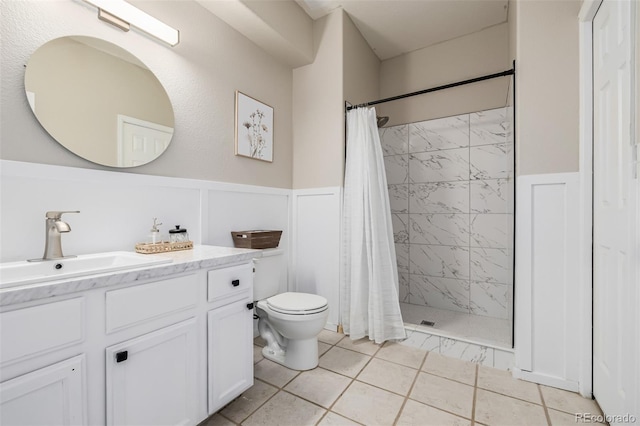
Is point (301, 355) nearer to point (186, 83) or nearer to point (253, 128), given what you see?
point (253, 128)

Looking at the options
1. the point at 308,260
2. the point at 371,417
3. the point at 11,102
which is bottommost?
the point at 371,417

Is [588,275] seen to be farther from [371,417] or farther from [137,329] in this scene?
[137,329]

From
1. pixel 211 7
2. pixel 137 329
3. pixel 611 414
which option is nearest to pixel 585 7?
pixel 611 414

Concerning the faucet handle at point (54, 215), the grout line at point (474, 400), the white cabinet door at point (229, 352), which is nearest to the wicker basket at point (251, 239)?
the white cabinet door at point (229, 352)

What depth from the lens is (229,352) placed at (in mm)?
1381

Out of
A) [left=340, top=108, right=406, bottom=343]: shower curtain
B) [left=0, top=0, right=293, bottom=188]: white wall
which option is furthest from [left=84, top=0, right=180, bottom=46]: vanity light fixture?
[left=340, top=108, right=406, bottom=343]: shower curtain

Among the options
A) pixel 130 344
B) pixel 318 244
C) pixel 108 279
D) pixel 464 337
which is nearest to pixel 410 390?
pixel 464 337

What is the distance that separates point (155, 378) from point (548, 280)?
2.03 meters

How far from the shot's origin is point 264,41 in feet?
7.44

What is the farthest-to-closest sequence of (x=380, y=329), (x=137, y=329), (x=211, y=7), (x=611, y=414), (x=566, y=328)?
(x=380, y=329) < (x=211, y=7) < (x=566, y=328) < (x=611, y=414) < (x=137, y=329)

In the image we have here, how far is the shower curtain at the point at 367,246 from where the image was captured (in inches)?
87.0

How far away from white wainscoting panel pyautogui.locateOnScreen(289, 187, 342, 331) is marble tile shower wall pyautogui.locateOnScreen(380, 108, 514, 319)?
3.17 feet

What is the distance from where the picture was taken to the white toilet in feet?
5.75

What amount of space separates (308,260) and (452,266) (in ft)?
4.68
